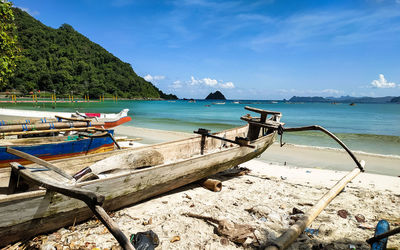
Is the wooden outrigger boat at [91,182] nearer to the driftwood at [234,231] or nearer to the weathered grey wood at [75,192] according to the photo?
the weathered grey wood at [75,192]

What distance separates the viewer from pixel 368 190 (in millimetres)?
5543

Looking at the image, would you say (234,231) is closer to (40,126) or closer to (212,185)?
(212,185)

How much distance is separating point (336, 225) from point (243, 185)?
2.26 meters

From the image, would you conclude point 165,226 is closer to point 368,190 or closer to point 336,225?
point 336,225

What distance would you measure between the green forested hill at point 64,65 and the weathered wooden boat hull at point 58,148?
73.2m

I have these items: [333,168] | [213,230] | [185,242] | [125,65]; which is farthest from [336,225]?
[125,65]

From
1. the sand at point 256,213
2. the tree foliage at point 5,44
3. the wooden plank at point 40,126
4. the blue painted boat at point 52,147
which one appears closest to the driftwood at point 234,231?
the sand at point 256,213

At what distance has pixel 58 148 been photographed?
19.3 feet

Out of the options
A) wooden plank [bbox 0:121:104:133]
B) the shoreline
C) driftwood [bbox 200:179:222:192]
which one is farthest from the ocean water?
wooden plank [bbox 0:121:104:133]

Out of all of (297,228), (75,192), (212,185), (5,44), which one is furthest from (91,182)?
(5,44)

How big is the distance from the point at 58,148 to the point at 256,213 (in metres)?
5.35

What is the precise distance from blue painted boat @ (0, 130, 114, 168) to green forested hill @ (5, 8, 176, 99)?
72.8m

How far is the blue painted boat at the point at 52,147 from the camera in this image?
519cm

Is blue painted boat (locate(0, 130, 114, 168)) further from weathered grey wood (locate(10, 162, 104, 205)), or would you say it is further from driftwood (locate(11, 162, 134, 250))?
driftwood (locate(11, 162, 134, 250))
